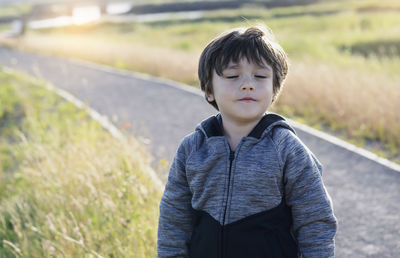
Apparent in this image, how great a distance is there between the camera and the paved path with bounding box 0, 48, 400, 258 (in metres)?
4.38

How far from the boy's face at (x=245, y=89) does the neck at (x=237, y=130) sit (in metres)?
0.04

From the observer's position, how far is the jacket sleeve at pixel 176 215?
8.99 ft

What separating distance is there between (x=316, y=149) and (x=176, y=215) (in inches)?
176

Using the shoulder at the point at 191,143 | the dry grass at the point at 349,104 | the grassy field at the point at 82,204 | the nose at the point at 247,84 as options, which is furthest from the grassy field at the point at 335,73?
the grassy field at the point at 82,204

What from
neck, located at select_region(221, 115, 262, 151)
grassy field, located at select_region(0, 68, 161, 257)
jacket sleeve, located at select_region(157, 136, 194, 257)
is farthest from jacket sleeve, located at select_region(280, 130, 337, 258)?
grassy field, located at select_region(0, 68, 161, 257)

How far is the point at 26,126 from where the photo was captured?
891 cm

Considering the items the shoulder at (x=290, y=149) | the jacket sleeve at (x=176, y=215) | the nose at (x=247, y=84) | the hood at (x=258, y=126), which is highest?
the nose at (x=247, y=84)

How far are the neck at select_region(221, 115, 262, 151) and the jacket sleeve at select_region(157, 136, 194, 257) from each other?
0.26 meters

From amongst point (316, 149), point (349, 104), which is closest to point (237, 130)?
Result: point (316, 149)

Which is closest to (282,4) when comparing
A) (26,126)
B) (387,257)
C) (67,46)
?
(67,46)

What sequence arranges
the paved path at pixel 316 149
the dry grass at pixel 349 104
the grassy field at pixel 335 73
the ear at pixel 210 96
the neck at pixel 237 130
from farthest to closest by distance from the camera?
1. the grassy field at pixel 335 73
2. the dry grass at pixel 349 104
3. the paved path at pixel 316 149
4. the ear at pixel 210 96
5. the neck at pixel 237 130

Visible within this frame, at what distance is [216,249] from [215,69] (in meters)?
A: 0.92

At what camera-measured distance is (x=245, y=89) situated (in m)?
2.54

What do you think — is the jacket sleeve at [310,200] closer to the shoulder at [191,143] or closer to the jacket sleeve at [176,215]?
the shoulder at [191,143]
